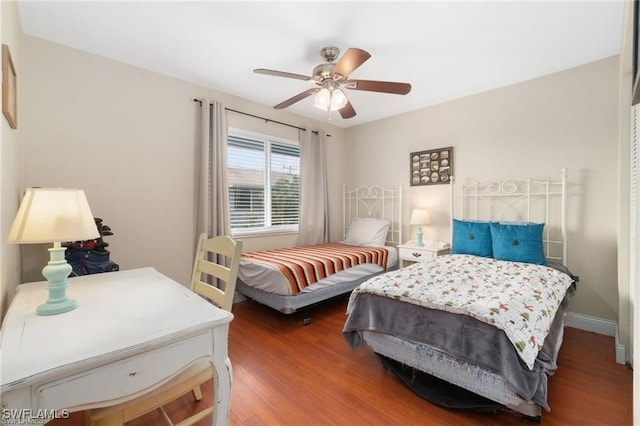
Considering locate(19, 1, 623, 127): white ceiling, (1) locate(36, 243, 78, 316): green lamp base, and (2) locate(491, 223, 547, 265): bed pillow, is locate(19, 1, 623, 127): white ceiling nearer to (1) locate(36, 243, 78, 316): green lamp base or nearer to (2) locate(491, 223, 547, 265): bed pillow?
(2) locate(491, 223, 547, 265): bed pillow

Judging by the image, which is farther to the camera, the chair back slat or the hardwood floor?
the hardwood floor

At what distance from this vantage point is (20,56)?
209 centimetres

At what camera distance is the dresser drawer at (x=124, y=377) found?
769mm

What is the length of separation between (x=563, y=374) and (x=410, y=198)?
242 centimetres

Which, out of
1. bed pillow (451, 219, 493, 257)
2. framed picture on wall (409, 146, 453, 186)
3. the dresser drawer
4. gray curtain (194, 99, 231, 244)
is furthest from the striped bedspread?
the dresser drawer

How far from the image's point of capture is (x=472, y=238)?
9.60 ft

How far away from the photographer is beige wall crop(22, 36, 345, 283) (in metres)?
2.21

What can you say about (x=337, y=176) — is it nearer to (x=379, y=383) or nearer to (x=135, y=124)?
(x=135, y=124)

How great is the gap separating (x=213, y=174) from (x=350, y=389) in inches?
95.1

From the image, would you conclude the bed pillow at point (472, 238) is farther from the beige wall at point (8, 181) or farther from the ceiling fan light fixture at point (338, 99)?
the beige wall at point (8, 181)

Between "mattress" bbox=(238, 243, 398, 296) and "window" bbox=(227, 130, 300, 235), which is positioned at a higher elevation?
"window" bbox=(227, 130, 300, 235)

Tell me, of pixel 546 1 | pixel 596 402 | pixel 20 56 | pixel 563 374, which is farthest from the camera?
pixel 20 56

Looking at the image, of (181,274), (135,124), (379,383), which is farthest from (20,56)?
(379,383)

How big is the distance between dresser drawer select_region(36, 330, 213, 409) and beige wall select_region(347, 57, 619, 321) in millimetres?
3328
